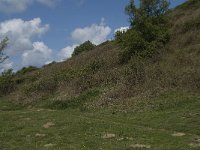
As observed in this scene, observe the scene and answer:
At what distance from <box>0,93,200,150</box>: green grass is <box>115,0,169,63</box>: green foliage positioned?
13.6 metres

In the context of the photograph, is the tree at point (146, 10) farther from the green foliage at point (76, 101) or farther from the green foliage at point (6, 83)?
the green foliage at point (6, 83)

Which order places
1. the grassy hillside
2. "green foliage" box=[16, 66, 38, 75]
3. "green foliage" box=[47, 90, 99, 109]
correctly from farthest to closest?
"green foliage" box=[16, 66, 38, 75] → "green foliage" box=[47, 90, 99, 109] → the grassy hillside

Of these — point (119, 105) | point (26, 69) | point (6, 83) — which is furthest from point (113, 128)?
point (26, 69)

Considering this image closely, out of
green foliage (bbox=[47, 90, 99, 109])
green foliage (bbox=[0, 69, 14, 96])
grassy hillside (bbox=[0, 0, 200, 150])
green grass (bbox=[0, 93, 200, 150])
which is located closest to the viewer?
green grass (bbox=[0, 93, 200, 150])

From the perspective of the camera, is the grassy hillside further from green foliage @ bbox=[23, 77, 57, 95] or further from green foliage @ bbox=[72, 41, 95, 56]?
green foliage @ bbox=[72, 41, 95, 56]

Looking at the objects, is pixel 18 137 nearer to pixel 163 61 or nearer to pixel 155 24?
pixel 163 61

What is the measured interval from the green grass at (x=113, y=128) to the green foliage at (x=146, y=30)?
1363 cm

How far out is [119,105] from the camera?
34750 millimetres

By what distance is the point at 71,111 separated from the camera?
36.7 meters

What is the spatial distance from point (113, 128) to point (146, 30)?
2291cm

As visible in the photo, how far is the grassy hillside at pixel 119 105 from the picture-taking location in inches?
910

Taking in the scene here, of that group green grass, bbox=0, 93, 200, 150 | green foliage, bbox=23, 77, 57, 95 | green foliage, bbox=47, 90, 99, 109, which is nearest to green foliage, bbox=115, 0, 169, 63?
green foliage, bbox=47, 90, 99, 109

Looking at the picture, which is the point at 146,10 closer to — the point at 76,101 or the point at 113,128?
the point at 76,101

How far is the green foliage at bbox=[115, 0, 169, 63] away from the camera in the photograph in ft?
152
